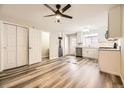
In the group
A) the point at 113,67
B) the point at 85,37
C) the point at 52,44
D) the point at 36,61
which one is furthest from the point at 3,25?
the point at 85,37

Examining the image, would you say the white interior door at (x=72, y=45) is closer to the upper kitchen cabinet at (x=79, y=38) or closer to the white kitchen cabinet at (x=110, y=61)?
the upper kitchen cabinet at (x=79, y=38)

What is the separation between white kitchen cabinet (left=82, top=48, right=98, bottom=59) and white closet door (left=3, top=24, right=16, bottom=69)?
212 inches

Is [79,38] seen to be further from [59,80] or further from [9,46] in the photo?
[59,80]

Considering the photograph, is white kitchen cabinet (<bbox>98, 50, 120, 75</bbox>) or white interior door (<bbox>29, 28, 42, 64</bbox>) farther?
white interior door (<bbox>29, 28, 42, 64</bbox>)

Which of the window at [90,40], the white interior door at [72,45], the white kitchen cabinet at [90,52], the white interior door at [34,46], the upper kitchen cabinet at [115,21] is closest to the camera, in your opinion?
the upper kitchen cabinet at [115,21]

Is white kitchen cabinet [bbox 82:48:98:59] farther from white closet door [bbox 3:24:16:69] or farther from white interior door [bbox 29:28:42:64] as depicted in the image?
white closet door [bbox 3:24:16:69]

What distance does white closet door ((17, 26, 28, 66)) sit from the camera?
15.7 feet

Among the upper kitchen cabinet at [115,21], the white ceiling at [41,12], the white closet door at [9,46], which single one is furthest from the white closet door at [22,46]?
the upper kitchen cabinet at [115,21]

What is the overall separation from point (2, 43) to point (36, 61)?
7.22 feet

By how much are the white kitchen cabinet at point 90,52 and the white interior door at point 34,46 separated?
3.91 m

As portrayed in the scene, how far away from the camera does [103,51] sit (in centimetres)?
400

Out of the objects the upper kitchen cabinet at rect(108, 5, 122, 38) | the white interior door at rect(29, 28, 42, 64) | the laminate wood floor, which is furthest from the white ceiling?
the laminate wood floor

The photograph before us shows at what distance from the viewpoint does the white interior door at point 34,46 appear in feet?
17.5

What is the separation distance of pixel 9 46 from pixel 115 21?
166 inches
